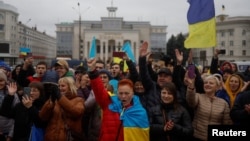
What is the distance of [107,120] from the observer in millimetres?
4062

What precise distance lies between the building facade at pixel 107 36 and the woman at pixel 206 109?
81801 mm

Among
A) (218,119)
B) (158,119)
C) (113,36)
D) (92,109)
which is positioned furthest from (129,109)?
(113,36)

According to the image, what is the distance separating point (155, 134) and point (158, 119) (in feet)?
0.64

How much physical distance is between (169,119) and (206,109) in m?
0.64

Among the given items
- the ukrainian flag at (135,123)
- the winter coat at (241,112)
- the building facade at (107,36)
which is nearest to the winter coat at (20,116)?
the ukrainian flag at (135,123)

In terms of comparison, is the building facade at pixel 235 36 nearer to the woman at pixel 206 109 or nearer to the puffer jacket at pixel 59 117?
the woman at pixel 206 109

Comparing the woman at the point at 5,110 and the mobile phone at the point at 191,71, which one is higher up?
the mobile phone at the point at 191,71

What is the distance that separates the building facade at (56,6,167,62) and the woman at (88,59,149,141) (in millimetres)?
82377

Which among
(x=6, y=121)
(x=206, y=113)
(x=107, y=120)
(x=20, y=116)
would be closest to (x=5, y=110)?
(x=20, y=116)

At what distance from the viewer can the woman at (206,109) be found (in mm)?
4512

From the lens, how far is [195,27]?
5168 millimetres

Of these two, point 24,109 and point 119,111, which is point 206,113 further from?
point 24,109

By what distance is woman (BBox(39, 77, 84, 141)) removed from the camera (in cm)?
435

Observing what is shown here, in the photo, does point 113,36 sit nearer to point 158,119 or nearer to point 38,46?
point 38,46
